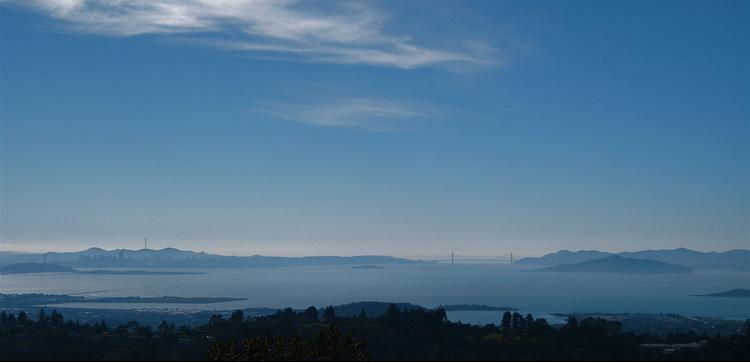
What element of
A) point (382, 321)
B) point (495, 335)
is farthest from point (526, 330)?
point (382, 321)

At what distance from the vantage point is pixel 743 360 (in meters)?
42.6

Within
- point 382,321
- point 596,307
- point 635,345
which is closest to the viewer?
point 635,345

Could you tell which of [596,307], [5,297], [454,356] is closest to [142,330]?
[454,356]

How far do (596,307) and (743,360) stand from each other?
9544cm

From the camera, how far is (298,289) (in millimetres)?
192500

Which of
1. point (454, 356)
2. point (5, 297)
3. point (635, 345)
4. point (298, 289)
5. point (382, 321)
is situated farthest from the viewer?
point (298, 289)

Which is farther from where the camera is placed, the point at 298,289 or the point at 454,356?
the point at 298,289

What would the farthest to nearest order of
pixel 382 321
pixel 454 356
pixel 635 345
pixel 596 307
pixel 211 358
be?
pixel 596 307, pixel 382 321, pixel 635 345, pixel 454 356, pixel 211 358

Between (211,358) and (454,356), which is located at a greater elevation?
(211,358)

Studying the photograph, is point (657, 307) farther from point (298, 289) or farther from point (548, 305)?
point (298, 289)

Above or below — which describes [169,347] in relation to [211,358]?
below

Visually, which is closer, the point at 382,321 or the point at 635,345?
the point at 635,345

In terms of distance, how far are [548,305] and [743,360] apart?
10149 cm

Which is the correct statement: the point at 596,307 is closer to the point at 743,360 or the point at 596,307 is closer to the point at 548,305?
the point at 548,305
